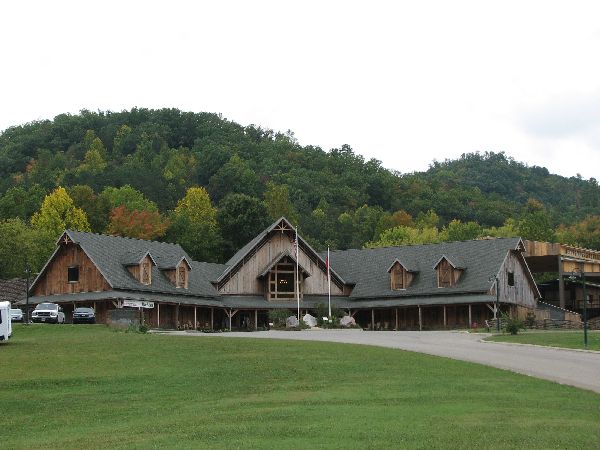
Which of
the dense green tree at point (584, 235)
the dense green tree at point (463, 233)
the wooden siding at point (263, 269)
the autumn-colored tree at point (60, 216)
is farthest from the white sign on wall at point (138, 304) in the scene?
the dense green tree at point (584, 235)

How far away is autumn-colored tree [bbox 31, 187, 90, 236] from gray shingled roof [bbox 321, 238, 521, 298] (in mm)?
37316

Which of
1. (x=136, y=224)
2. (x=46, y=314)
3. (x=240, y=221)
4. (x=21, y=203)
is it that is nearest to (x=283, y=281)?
(x=46, y=314)

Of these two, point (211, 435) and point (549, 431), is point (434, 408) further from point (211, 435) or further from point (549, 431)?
point (211, 435)

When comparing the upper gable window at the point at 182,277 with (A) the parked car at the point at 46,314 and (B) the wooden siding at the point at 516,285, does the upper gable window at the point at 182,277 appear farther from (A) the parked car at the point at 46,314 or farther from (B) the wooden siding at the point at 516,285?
(B) the wooden siding at the point at 516,285

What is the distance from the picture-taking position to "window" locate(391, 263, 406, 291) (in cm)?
7875

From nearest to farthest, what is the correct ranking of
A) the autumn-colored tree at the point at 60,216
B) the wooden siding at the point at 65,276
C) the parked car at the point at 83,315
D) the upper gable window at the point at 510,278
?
the parked car at the point at 83,315
the wooden siding at the point at 65,276
the upper gable window at the point at 510,278
the autumn-colored tree at the point at 60,216

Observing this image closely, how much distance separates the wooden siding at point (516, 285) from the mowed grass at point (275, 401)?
3787 cm

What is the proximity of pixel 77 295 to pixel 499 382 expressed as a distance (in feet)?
155

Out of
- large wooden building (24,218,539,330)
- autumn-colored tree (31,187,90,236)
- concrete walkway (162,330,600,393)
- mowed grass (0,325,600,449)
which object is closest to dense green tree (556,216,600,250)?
large wooden building (24,218,539,330)

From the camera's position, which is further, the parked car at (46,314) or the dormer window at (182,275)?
the dormer window at (182,275)

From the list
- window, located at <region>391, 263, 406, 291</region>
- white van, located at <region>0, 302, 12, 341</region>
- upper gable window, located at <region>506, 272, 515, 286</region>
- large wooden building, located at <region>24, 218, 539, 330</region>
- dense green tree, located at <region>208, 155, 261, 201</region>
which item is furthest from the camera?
dense green tree, located at <region>208, 155, 261, 201</region>

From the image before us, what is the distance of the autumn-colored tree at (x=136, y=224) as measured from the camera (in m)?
115

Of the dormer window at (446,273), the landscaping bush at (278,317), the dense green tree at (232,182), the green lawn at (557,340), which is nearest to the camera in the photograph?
the green lawn at (557,340)

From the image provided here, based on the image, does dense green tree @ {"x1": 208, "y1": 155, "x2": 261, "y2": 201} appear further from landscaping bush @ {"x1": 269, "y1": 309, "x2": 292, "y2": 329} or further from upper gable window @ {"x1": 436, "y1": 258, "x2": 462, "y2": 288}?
landscaping bush @ {"x1": 269, "y1": 309, "x2": 292, "y2": 329}
